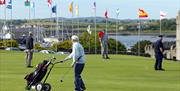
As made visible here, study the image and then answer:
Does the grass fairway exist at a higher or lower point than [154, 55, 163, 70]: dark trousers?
lower

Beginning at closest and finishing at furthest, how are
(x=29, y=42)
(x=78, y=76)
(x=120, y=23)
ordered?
(x=78, y=76) → (x=29, y=42) → (x=120, y=23)

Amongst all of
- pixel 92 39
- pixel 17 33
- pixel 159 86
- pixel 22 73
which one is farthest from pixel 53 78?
pixel 17 33

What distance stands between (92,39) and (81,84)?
7516 cm

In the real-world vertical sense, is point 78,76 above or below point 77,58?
below

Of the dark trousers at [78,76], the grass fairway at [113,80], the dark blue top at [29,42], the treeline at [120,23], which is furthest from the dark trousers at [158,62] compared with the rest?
the treeline at [120,23]

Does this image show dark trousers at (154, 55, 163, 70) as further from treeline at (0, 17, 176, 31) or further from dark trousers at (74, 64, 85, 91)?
treeline at (0, 17, 176, 31)

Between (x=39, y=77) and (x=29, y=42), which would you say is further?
(x=29, y=42)

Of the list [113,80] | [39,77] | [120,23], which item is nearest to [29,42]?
[113,80]

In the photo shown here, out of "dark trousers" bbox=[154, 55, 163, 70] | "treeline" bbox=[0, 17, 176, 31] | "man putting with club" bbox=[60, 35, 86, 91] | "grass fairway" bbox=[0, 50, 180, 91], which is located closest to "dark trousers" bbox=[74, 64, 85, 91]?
"man putting with club" bbox=[60, 35, 86, 91]

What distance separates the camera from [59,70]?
27.6 m

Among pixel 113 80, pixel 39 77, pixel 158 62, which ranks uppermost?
pixel 39 77

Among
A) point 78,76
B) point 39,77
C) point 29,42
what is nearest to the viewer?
point 39,77

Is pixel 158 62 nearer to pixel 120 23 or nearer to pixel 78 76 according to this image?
pixel 78 76

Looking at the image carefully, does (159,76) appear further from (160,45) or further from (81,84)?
(81,84)
